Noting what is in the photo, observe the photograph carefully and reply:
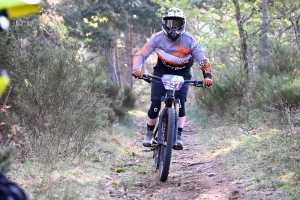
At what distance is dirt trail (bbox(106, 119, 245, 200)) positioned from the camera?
14.5 feet

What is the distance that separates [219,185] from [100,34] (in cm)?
1264

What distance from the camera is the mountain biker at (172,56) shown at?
17.8 ft

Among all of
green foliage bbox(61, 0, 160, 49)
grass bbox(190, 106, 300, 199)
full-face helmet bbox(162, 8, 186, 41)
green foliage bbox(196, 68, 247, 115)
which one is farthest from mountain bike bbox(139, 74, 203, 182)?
green foliage bbox(61, 0, 160, 49)

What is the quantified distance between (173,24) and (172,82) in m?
0.84

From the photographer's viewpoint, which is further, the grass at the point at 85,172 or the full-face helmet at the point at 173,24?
the full-face helmet at the point at 173,24

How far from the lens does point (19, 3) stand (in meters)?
1.23

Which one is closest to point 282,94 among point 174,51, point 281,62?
point 174,51

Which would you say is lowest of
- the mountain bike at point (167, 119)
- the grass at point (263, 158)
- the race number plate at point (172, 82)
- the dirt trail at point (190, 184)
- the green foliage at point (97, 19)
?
the dirt trail at point (190, 184)

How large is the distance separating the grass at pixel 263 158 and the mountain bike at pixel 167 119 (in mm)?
828

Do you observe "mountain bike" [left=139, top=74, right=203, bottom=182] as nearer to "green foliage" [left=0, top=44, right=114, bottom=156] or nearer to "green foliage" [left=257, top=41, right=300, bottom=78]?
"green foliage" [left=0, top=44, right=114, bottom=156]

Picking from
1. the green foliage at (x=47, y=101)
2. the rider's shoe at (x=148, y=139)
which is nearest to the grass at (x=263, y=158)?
the rider's shoe at (x=148, y=139)

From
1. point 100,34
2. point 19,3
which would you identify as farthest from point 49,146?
point 100,34

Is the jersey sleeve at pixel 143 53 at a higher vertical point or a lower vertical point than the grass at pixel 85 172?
higher

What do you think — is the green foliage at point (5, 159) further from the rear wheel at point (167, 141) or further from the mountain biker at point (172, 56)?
the mountain biker at point (172, 56)
